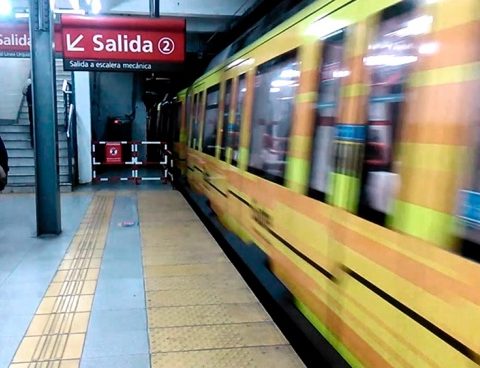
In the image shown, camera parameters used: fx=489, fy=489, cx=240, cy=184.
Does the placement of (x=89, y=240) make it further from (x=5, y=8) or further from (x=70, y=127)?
(x=70, y=127)

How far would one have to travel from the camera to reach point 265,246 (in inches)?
146

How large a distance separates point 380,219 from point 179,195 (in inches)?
266

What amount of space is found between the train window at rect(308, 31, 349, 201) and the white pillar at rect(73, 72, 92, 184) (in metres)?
7.98

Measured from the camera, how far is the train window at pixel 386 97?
1.85 meters

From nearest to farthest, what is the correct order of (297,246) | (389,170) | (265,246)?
(389,170) → (297,246) → (265,246)

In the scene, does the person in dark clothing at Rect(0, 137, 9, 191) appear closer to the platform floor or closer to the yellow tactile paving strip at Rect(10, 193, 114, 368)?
the platform floor

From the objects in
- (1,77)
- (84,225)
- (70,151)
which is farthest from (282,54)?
(1,77)

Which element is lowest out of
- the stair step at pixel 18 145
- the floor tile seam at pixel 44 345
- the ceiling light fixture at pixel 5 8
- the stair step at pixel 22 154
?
the floor tile seam at pixel 44 345

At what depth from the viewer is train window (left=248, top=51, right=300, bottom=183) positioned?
321 centimetres

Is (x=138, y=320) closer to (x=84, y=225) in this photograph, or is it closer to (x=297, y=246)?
(x=297, y=246)

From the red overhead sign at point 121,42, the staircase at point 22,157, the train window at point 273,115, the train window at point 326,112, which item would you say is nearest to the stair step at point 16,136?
the staircase at point 22,157

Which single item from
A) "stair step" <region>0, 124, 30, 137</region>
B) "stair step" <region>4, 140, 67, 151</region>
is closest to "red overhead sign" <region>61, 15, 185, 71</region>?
"stair step" <region>4, 140, 67, 151</region>

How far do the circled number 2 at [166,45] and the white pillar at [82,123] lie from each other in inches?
169

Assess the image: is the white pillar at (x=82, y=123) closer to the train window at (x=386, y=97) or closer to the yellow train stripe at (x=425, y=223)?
the train window at (x=386, y=97)
